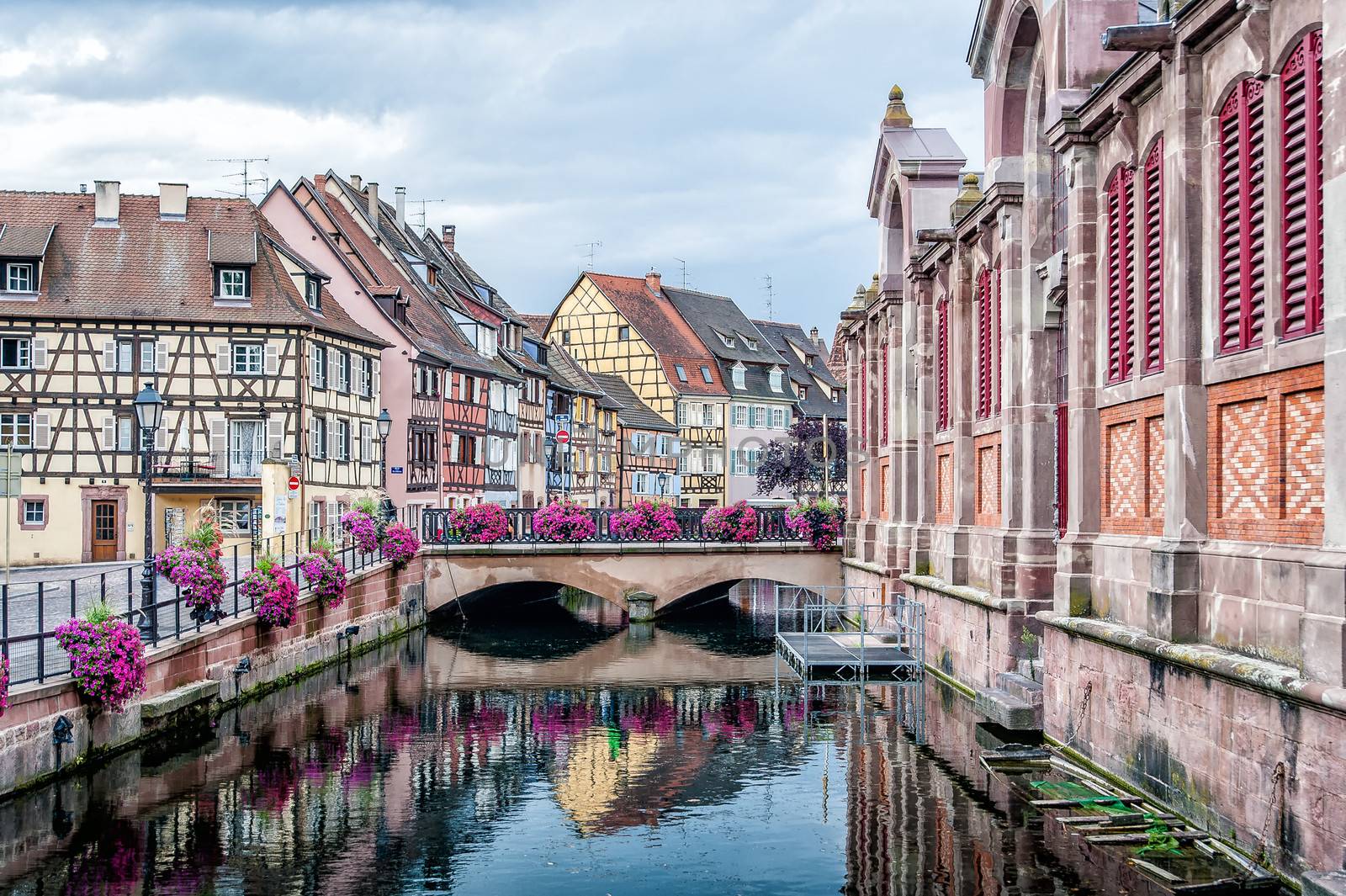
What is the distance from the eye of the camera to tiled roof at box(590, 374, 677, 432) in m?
79.2

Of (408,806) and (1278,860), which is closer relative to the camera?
(1278,860)

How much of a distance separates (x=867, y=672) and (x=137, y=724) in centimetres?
1484

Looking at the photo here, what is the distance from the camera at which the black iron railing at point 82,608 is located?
17953mm

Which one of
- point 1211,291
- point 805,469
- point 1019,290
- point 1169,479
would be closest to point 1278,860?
point 1169,479

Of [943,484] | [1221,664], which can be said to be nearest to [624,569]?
[943,484]

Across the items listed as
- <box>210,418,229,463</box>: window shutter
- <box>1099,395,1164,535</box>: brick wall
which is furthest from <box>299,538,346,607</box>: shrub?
<box>1099,395,1164,535</box>: brick wall

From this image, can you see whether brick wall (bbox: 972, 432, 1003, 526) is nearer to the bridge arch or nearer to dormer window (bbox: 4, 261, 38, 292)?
the bridge arch

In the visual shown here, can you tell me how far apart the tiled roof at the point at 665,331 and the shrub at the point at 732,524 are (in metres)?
40.2

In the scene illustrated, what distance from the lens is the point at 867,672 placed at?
1188 inches

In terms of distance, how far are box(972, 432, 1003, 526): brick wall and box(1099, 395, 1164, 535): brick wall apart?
6.51 metres

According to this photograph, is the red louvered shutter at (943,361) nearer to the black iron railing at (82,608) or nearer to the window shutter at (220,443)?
the black iron railing at (82,608)

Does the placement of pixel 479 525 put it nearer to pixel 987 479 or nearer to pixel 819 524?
pixel 819 524

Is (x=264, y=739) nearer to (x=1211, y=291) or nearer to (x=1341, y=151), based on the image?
(x=1211, y=291)

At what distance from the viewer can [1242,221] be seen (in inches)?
571
